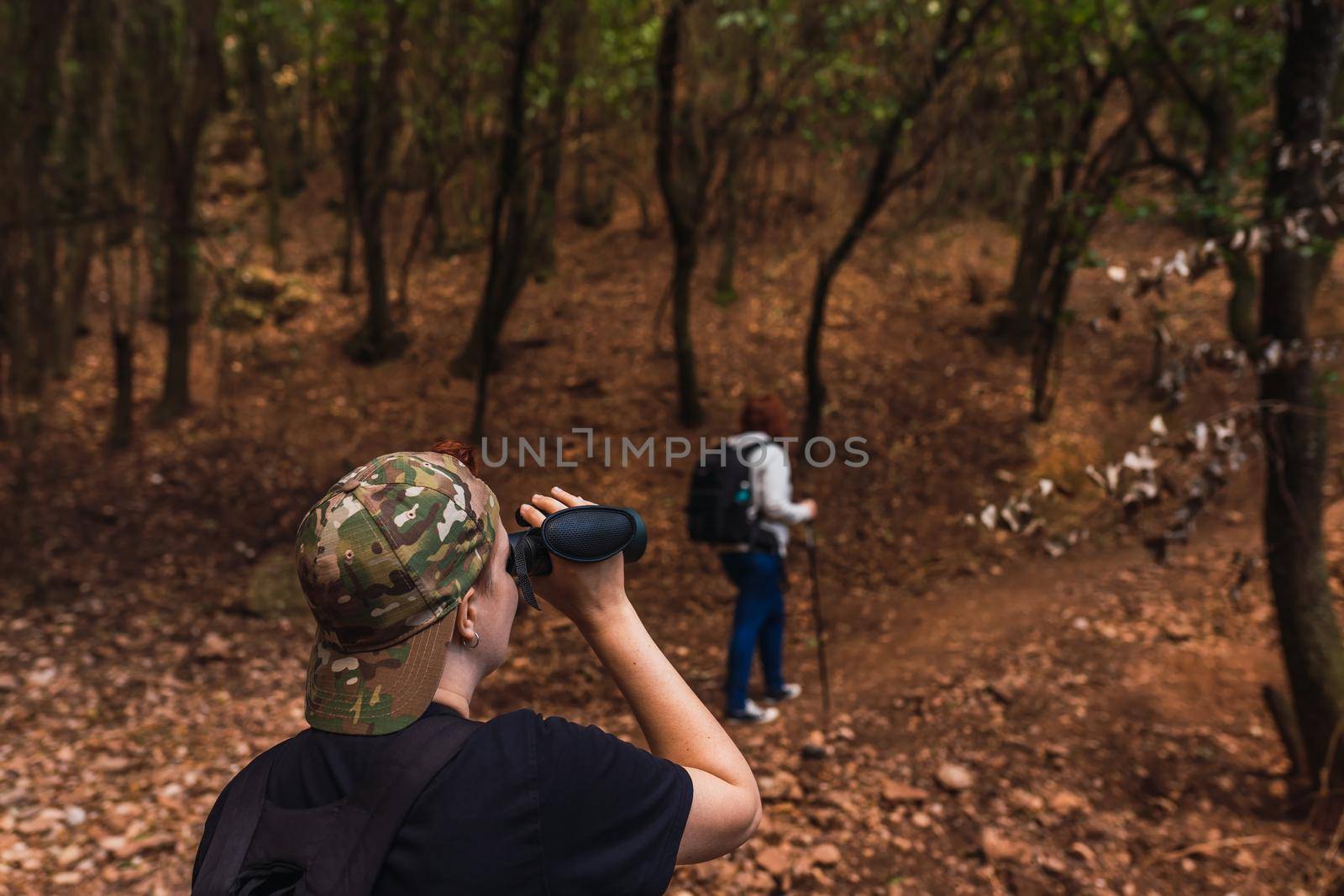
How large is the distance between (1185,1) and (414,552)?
9599 mm

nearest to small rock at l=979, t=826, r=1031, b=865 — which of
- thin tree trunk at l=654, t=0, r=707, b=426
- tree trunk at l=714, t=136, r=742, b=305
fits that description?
thin tree trunk at l=654, t=0, r=707, b=426

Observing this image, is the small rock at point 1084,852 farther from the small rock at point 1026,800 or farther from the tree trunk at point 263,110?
the tree trunk at point 263,110

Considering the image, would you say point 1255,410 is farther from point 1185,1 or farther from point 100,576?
point 100,576

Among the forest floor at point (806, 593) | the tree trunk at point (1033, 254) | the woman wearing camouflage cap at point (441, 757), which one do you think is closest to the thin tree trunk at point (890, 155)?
the forest floor at point (806, 593)

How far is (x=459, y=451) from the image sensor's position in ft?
4.56

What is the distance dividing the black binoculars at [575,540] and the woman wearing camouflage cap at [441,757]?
0.10 feet

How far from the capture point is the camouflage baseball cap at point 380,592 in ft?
3.68

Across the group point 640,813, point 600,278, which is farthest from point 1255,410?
point 600,278

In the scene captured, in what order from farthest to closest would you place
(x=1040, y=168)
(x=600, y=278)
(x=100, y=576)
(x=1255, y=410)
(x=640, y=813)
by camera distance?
(x=600, y=278)
(x=1040, y=168)
(x=100, y=576)
(x=1255, y=410)
(x=640, y=813)

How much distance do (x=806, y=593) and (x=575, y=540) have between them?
6093 mm

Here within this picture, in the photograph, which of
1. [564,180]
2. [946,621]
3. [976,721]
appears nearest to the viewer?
[976,721]

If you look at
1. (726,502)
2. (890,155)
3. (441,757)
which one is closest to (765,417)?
(726,502)

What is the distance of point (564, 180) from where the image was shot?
48.2 feet

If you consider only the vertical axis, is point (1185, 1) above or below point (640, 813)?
above
